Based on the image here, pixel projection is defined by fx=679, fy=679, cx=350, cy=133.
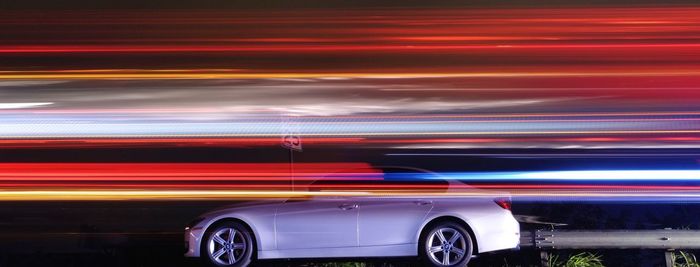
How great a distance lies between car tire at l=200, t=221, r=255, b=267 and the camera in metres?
7.43

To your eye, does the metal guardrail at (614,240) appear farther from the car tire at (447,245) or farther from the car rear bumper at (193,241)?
the car rear bumper at (193,241)

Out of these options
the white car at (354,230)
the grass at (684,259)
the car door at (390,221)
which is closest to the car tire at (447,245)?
the white car at (354,230)

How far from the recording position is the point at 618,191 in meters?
8.04

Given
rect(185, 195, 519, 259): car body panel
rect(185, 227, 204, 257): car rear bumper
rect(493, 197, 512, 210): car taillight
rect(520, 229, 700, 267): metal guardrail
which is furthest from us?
rect(493, 197, 512, 210): car taillight

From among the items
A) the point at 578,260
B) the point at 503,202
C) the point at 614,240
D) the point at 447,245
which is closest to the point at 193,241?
the point at 447,245

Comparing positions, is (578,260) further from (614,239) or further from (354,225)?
(354,225)

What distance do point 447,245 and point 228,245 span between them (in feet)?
7.87

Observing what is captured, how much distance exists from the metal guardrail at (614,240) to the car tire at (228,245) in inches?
120

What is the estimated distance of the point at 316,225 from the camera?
7410 millimetres

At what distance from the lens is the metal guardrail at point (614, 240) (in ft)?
23.7

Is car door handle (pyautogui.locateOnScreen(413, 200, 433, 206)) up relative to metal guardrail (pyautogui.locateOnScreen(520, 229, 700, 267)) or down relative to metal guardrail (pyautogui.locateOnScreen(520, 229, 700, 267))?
up

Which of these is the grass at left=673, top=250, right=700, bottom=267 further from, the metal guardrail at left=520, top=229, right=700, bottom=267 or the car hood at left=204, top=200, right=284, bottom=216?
the car hood at left=204, top=200, right=284, bottom=216

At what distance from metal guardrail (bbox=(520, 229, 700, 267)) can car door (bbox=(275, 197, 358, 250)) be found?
1.97 m

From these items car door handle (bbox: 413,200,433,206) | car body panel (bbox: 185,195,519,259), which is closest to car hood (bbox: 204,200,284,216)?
car body panel (bbox: 185,195,519,259)
